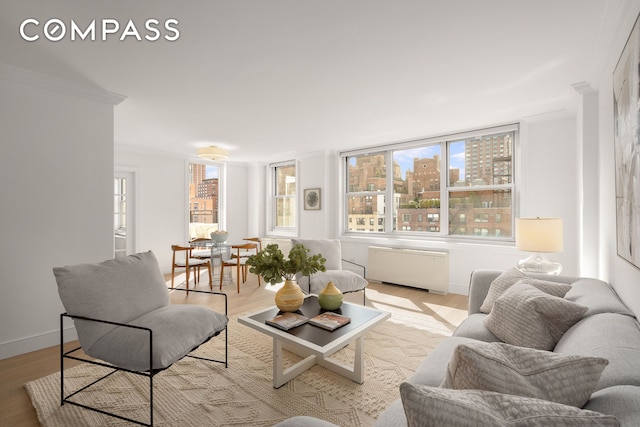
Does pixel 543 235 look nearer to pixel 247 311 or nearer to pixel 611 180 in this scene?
pixel 611 180

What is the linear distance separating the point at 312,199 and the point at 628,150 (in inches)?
198

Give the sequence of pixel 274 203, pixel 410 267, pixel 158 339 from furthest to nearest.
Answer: pixel 274 203 < pixel 410 267 < pixel 158 339

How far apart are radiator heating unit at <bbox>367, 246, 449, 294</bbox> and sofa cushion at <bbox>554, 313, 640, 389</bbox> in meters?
3.04

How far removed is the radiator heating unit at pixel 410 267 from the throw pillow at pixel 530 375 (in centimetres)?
378

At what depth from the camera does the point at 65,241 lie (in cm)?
292

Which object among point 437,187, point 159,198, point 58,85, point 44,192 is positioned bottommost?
point 44,192

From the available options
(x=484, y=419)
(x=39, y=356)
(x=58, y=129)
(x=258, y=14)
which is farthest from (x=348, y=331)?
(x=58, y=129)

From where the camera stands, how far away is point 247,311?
3.78 metres

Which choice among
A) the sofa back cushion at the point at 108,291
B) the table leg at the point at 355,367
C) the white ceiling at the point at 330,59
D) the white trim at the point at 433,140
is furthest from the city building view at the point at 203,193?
the table leg at the point at 355,367

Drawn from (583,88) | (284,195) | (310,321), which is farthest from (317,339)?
(284,195)

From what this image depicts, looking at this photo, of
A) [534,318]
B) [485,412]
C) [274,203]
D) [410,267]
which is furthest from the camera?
[274,203]

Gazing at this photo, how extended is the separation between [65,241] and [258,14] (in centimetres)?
272

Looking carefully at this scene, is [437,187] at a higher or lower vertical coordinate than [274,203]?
higher

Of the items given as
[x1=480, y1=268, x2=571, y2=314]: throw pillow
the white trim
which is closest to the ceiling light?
the white trim
